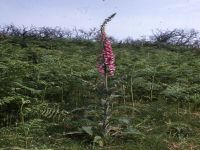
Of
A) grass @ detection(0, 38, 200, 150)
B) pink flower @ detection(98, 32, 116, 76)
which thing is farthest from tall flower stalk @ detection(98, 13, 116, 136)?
grass @ detection(0, 38, 200, 150)

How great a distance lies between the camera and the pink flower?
575 cm

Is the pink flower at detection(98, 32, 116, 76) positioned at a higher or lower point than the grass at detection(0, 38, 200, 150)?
higher

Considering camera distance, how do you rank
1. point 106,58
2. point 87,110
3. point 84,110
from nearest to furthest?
point 106,58, point 87,110, point 84,110

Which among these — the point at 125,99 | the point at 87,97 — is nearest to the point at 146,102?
the point at 125,99

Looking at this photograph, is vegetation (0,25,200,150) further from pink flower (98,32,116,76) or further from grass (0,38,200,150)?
pink flower (98,32,116,76)

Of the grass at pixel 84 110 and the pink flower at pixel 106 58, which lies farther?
the grass at pixel 84 110

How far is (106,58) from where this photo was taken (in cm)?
579

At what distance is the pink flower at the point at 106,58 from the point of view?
18.9ft

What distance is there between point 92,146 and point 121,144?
386mm

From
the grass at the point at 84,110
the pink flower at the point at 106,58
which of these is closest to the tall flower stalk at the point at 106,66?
the pink flower at the point at 106,58

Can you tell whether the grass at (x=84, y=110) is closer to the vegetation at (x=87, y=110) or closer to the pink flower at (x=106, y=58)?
the vegetation at (x=87, y=110)

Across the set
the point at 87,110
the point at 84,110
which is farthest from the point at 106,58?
the point at 84,110

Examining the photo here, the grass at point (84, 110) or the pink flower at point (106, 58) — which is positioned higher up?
the pink flower at point (106, 58)

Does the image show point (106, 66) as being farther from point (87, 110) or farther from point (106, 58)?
point (87, 110)
